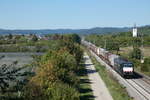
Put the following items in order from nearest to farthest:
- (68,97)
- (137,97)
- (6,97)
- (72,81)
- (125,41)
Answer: (6,97)
(68,97)
(72,81)
(137,97)
(125,41)

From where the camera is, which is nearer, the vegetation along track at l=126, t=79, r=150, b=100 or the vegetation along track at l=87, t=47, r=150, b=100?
the vegetation along track at l=126, t=79, r=150, b=100

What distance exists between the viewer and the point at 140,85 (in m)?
45.2

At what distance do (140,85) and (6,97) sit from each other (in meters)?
35.9

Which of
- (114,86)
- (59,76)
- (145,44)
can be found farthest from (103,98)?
(145,44)

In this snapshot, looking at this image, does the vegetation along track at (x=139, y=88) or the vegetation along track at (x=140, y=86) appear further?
the vegetation along track at (x=140, y=86)

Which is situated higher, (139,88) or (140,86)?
(139,88)

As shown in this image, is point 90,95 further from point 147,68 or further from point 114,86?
point 147,68

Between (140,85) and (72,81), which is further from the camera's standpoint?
(140,85)

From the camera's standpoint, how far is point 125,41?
5876 inches

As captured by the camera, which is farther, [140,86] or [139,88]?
[140,86]

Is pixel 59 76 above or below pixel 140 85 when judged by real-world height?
above

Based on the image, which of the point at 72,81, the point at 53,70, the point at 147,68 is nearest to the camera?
the point at 53,70

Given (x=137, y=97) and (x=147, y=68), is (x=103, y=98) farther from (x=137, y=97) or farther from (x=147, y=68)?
(x=147, y=68)

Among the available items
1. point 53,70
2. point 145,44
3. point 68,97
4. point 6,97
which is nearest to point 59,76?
A: point 53,70
